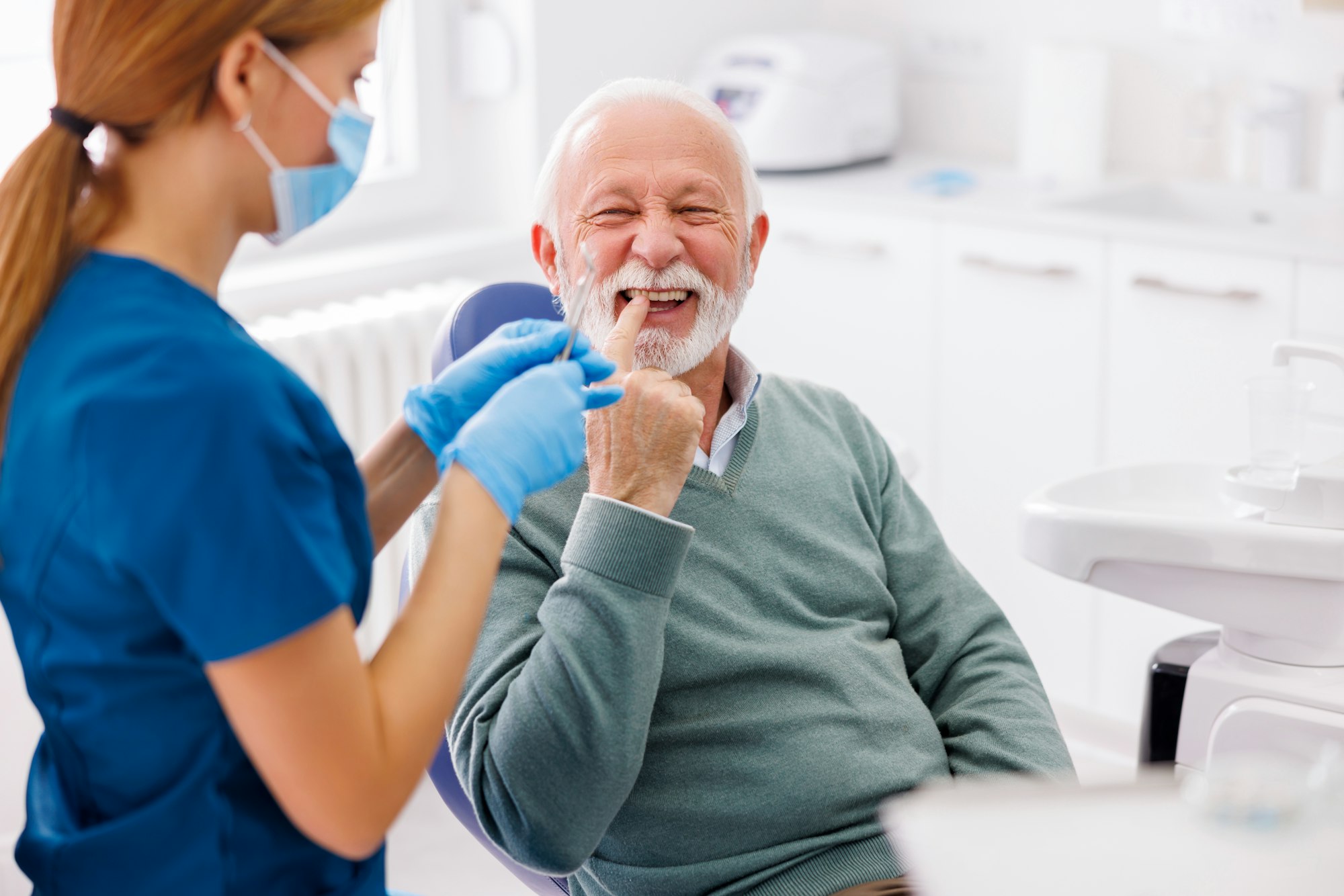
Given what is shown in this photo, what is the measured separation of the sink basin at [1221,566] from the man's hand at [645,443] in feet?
1.58

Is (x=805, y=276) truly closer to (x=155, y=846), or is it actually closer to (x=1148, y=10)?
(x=1148, y=10)

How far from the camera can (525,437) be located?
3.77 feet

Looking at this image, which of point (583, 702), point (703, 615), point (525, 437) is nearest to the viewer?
point (525, 437)

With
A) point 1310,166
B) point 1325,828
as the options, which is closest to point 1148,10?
point 1310,166

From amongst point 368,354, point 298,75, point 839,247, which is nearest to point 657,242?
point 298,75

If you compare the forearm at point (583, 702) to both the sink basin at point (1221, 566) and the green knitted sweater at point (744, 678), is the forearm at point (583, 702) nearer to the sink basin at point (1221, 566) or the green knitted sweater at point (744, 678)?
the green knitted sweater at point (744, 678)

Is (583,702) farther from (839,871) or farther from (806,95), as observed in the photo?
(806,95)

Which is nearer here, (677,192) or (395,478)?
(395,478)

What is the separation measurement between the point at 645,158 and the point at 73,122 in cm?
78

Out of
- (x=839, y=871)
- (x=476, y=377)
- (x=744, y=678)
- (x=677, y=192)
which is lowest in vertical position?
(x=839, y=871)

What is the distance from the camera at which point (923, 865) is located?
0.93m

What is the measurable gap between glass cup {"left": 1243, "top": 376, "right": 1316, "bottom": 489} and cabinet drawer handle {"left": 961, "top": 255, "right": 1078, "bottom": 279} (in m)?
1.08

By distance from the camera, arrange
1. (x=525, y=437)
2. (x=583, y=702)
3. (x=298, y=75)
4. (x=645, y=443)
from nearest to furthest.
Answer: (x=298, y=75)
(x=525, y=437)
(x=583, y=702)
(x=645, y=443)

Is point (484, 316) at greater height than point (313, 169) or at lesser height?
lesser
